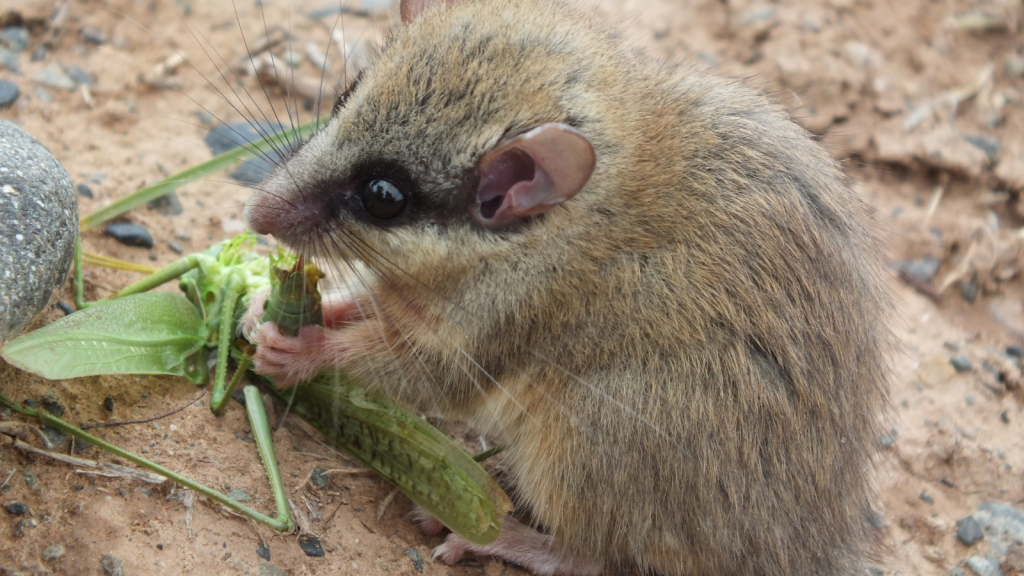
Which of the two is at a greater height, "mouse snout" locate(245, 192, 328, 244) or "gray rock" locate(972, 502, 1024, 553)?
"mouse snout" locate(245, 192, 328, 244)

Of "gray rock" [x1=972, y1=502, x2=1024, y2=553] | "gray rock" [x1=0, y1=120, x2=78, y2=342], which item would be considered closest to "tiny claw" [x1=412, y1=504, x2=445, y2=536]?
"gray rock" [x1=0, y1=120, x2=78, y2=342]

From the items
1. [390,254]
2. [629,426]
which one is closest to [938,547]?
[629,426]

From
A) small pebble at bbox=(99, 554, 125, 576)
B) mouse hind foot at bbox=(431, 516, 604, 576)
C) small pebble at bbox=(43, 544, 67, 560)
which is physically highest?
small pebble at bbox=(43, 544, 67, 560)

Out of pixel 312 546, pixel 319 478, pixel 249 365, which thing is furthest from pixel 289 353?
pixel 312 546

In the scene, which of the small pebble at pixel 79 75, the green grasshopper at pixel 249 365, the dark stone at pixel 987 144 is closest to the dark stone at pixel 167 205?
the green grasshopper at pixel 249 365

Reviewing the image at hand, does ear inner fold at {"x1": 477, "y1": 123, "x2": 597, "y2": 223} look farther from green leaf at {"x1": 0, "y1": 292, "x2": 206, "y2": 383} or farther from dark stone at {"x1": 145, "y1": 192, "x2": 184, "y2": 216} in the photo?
dark stone at {"x1": 145, "y1": 192, "x2": 184, "y2": 216}

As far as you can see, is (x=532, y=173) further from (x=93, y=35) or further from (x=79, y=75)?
(x=93, y=35)
